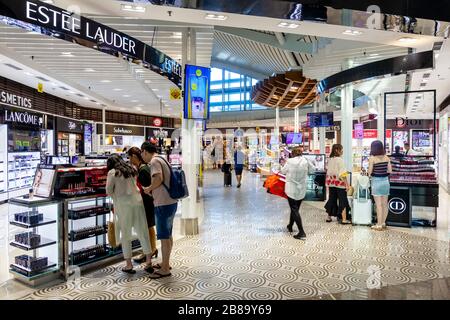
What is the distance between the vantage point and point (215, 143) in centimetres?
2239

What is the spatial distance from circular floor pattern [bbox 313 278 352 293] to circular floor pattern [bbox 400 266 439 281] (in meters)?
0.85

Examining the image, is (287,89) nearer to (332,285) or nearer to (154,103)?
(154,103)

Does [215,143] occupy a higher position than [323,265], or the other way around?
[215,143]

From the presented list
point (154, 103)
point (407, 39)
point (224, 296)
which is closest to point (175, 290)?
point (224, 296)

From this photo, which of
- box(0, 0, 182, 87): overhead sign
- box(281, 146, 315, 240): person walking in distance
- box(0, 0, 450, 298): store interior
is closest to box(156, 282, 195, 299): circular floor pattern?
box(0, 0, 450, 298): store interior

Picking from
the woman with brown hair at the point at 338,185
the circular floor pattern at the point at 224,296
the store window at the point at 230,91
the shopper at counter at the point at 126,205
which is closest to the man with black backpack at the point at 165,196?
the shopper at counter at the point at 126,205

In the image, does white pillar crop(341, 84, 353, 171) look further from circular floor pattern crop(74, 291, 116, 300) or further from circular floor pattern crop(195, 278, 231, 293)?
circular floor pattern crop(74, 291, 116, 300)

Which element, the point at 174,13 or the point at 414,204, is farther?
the point at 414,204
